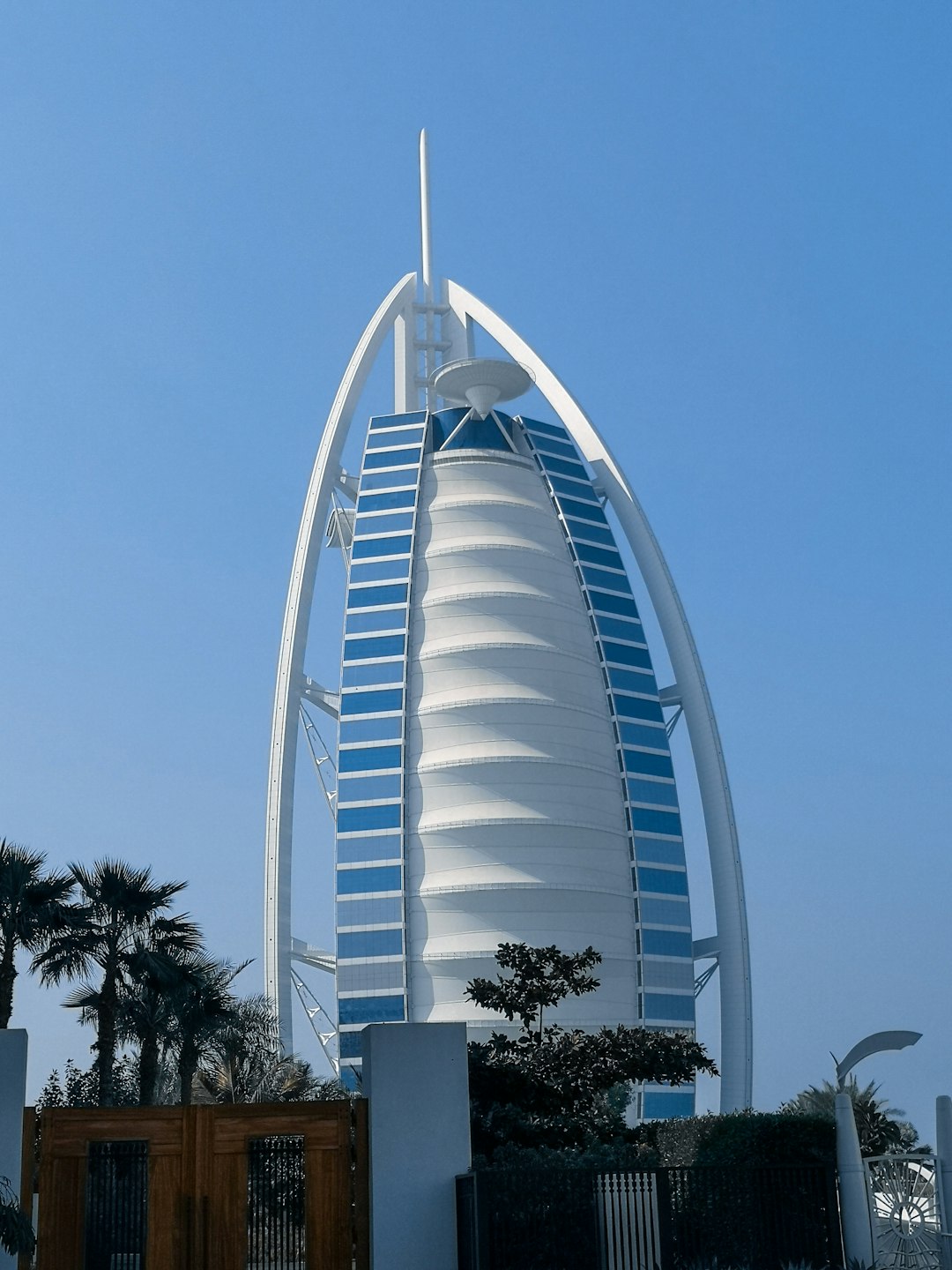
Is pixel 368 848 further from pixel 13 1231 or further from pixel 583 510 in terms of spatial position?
pixel 13 1231

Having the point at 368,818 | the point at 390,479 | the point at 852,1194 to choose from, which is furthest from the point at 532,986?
the point at 390,479

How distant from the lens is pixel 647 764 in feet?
330

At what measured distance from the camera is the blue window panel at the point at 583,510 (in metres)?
106

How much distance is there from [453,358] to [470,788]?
3210 cm

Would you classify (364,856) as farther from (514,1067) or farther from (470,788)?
(514,1067)

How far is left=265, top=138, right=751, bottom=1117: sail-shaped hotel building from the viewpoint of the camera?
92.6 metres

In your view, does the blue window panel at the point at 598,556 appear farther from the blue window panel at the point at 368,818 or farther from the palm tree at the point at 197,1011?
the palm tree at the point at 197,1011

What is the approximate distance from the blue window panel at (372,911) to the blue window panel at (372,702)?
1111 cm

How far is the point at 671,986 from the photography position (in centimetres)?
9606

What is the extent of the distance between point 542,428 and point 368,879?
108ft

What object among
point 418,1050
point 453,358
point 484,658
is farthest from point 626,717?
point 418,1050

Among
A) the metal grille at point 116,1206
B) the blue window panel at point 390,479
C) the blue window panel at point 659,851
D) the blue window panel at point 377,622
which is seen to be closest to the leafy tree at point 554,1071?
the metal grille at point 116,1206

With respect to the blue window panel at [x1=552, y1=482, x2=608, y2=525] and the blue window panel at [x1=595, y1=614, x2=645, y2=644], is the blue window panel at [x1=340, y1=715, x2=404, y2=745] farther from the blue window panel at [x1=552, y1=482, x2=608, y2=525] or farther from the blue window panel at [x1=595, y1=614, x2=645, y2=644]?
the blue window panel at [x1=552, y1=482, x2=608, y2=525]

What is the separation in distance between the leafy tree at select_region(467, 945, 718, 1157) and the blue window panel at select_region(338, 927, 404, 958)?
4778 centimetres
